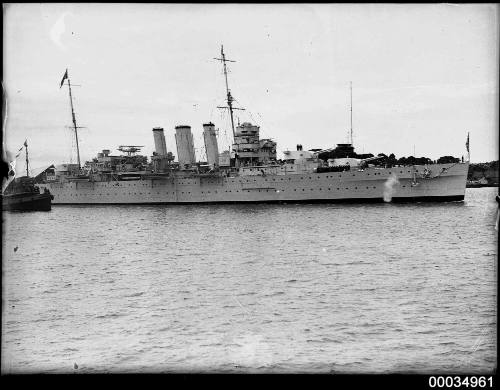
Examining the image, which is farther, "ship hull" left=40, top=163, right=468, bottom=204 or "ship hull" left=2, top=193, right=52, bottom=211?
"ship hull" left=2, top=193, right=52, bottom=211

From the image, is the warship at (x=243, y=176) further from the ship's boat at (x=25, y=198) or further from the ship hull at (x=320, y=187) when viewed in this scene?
the ship's boat at (x=25, y=198)

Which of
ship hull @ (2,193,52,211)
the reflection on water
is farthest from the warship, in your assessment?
the reflection on water

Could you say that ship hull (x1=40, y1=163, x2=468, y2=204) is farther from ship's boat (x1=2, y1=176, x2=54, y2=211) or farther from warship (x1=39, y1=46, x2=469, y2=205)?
ship's boat (x1=2, y1=176, x2=54, y2=211)

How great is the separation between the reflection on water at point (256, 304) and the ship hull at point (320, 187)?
58.5 ft

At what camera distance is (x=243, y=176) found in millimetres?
48219

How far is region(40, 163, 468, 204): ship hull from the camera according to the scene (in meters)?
42.3

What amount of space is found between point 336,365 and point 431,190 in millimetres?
37856

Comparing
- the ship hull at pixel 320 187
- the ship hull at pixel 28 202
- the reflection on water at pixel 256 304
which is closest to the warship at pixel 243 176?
the ship hull at pixel 320 187

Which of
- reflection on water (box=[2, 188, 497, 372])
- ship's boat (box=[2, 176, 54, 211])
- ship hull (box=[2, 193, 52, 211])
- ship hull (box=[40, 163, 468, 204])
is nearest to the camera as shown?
reflection on water (box=[2, 188, 497, 372])

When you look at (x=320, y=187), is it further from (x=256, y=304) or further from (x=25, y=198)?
(x=256, y=304)

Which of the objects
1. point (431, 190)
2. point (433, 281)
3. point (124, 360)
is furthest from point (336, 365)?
point (431, 190)

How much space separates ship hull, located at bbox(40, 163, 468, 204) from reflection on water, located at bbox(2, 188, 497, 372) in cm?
1782

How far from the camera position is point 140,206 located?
181 feet

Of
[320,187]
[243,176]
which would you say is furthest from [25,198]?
[320,187]
